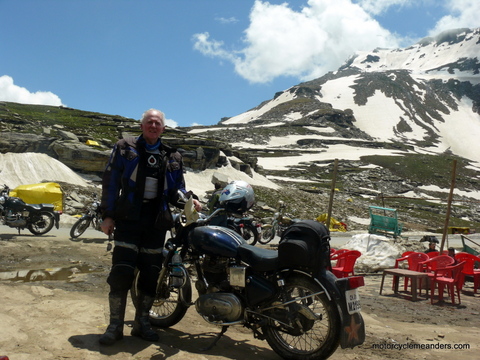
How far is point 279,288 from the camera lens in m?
3.68

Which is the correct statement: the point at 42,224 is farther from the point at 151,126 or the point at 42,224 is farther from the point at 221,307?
the point at 221,307

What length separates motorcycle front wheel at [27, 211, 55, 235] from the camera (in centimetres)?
1095

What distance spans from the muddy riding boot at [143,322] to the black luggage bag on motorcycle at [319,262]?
4.42ft

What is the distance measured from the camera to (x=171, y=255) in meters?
4.14

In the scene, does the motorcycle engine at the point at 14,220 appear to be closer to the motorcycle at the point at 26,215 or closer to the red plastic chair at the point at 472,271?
the motorcycle at the point at 26,215

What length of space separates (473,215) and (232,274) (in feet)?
180

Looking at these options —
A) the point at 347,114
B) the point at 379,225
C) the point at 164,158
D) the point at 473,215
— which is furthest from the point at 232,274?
the point at 347,114

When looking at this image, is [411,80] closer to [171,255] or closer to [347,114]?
[347,114]

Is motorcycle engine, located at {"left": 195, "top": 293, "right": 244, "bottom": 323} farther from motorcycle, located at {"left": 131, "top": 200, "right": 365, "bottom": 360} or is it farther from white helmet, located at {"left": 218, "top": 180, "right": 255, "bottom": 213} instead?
white helmet, located at {"left": 218, "top": 180, "right": 255, "bottom": 213}

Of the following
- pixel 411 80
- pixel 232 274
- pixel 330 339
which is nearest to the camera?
pixel 330 339

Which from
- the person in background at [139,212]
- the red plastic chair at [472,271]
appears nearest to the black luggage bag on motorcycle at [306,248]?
the person in background at [139,212]

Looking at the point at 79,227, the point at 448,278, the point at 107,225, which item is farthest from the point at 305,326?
the point at 79,227

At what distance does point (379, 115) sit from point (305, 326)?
6266 inches

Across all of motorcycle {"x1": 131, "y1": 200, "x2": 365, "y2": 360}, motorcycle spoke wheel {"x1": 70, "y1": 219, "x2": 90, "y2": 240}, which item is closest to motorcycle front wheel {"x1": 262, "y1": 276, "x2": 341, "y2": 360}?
motorcycle {"x1": 131, "y1": 200, "x2": 365, "y2": 360}
